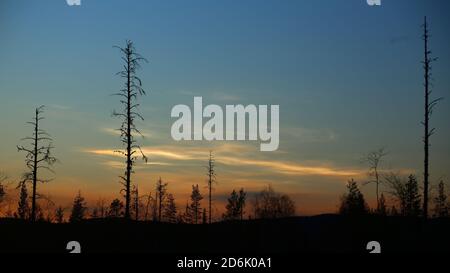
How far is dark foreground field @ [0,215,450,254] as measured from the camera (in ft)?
130

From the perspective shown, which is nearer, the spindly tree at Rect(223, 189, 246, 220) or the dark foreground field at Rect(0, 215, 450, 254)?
the dark foreground field at Rect(0, 215, 450, 254)

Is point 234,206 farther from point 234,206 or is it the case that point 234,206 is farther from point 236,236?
point 236,236

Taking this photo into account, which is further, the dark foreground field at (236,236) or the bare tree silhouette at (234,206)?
the bare tree silhouette at (234,206)

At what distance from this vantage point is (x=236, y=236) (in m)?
46.0

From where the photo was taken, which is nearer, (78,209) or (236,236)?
(236,236)

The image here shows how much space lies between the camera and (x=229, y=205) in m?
120

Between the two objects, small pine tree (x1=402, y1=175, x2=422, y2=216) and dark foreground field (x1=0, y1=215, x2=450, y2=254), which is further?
small pine tree (x1=402, y1=175, x2=422, y2=216)

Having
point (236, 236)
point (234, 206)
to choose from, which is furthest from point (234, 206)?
point (236, 236)

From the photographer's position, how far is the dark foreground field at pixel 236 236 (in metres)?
39.6

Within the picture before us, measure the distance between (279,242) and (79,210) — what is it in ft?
250

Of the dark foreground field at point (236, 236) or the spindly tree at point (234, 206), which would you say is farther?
the spindly tree at point (234, 206)

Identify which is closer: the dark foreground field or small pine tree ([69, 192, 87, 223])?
the dark foreground field
